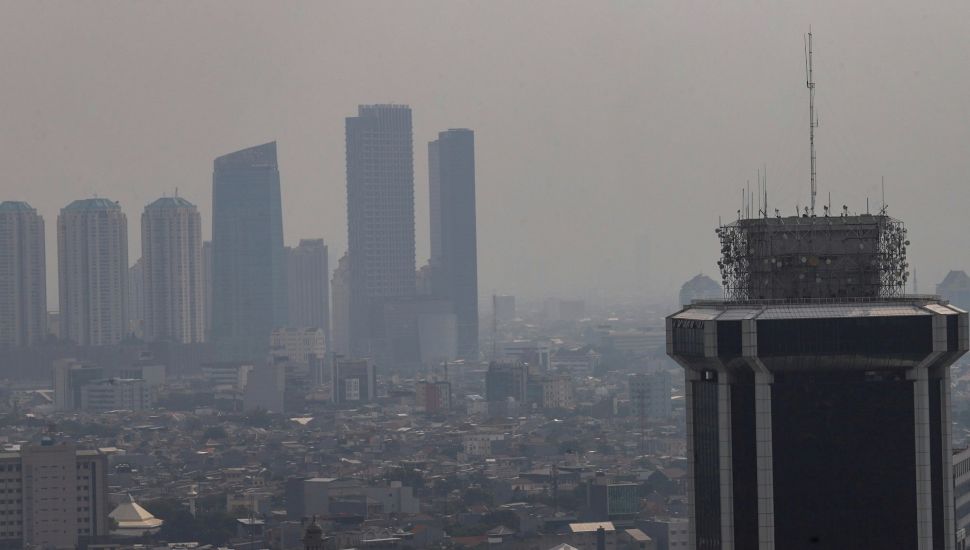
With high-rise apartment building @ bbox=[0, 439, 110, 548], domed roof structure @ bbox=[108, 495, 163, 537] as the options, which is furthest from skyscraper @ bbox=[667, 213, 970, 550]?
domed roof structure @ bbox=[108, 495, 163, 537]

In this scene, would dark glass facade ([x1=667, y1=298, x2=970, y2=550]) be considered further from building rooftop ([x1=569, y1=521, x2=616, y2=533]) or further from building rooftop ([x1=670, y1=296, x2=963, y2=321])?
building rooftop ([x1=569, y1=521, x2=616, y2=533])

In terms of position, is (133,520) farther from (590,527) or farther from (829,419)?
(829,419)

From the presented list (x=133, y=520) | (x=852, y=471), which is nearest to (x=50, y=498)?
(x=133, y=520)

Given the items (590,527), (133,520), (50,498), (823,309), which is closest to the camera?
(823,309)

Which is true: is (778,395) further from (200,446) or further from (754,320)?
(200,446)

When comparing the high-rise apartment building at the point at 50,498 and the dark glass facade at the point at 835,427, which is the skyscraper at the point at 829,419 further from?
the high-rise apartment building at the point at 50,498
